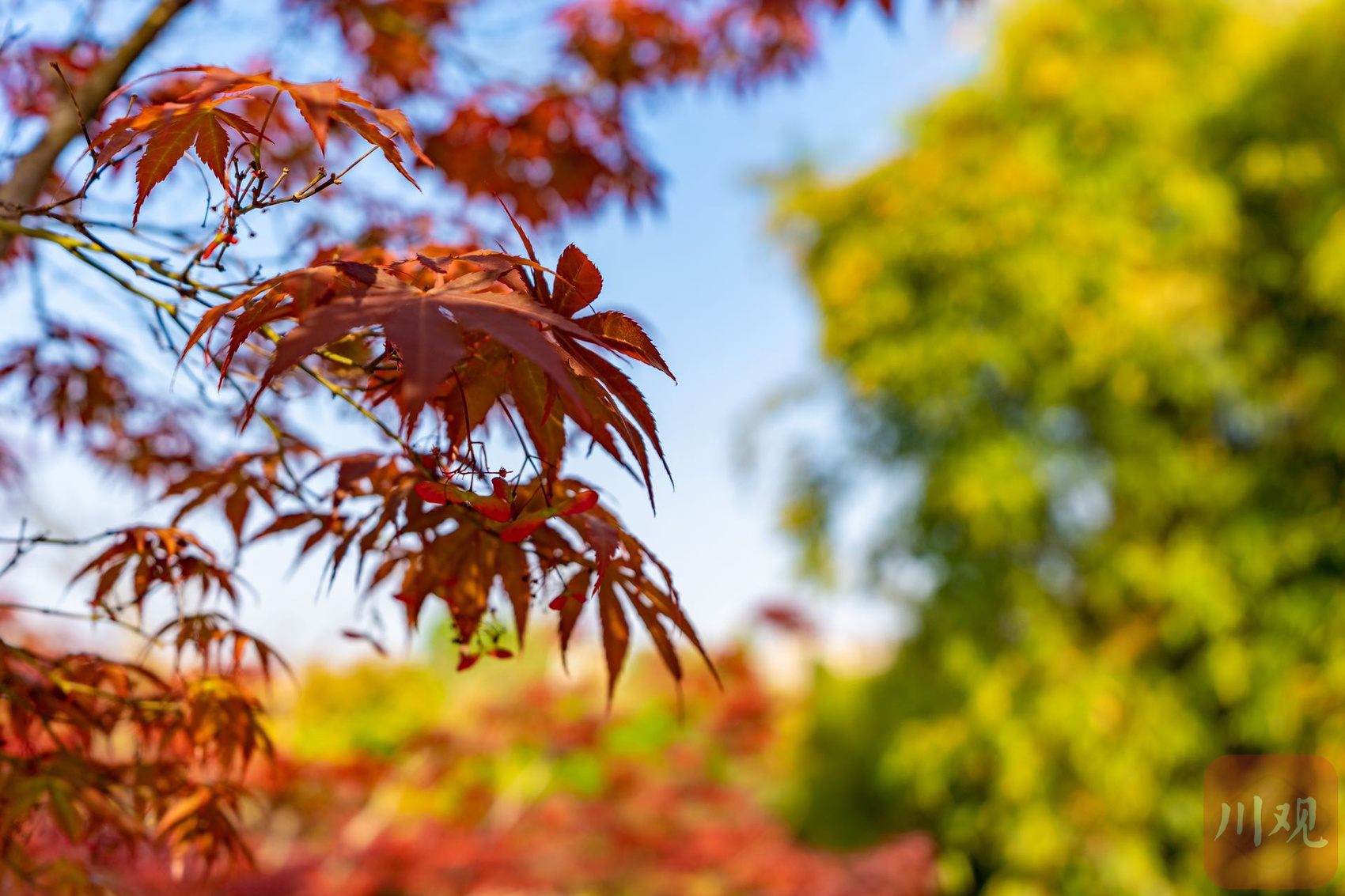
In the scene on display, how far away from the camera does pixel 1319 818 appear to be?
449cm

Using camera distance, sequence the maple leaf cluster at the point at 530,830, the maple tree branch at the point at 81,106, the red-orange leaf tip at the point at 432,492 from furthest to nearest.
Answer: the maple leaf cluster at the point at 530,830 < the maple tree branch at the point at 81,106 < the red-orange leaf tip at the point at 432,492

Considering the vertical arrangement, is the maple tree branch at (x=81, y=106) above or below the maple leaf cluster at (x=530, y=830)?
above

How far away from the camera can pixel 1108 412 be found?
212 inches

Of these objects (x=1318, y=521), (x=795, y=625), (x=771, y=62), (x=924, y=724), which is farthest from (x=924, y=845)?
(x=771, y=62)

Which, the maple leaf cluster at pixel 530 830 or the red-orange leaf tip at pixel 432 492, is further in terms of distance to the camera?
the maple leaf cluster at pixel 530 830

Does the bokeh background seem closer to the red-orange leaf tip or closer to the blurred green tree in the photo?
the blurred green tree

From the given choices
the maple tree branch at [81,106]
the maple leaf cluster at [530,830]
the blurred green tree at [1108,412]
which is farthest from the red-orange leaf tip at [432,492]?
the blurred green tree at [1108,412]

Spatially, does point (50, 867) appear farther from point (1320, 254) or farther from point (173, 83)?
point (1320, 254)

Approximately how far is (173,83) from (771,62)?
137cm

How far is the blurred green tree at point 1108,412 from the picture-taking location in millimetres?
4793

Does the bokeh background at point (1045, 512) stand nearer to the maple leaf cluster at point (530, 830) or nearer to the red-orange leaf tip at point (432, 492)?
the maple leaf cluster at point (530, 830)

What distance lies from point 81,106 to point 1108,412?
16.9ft

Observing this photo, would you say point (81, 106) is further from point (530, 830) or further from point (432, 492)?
point (530, 830)

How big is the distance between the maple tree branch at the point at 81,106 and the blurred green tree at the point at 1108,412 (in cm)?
441
